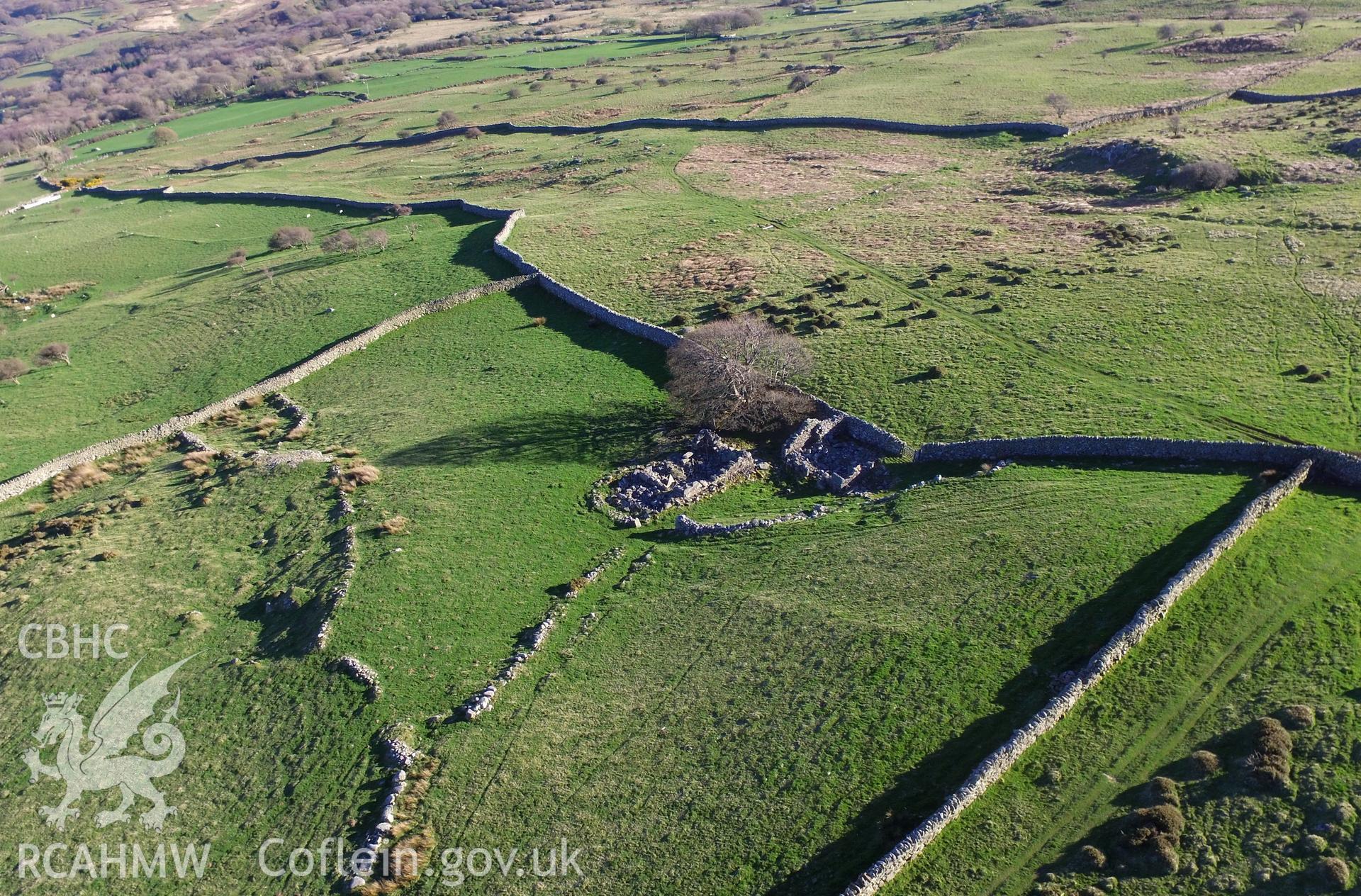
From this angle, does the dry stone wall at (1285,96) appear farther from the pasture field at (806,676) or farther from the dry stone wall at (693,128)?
the pasture field at (806,676)

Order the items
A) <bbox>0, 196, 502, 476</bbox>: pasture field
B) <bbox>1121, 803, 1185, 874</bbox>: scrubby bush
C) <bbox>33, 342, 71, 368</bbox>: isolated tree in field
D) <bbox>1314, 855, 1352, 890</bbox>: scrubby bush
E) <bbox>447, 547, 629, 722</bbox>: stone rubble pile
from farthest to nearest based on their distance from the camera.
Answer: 1. <bbox>33, 342, 71, 368</bbox>: isolated tree in field
2. <bbox>0, 196, 502, 476</bbox>: pasture field
3. <bbox>447, 547, 629, 722</bbox>: stone rubble pile
4. <bbox>1121, 803, 1185, 874</bbox>: scrubby bush
5. <bbox>1314, 855, 1352, 890</bbox>: scrubby bush

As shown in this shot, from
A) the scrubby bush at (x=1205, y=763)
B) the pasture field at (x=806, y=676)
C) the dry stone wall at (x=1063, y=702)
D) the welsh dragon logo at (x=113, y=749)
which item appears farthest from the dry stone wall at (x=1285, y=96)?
the welsh dragon logo at (x=113, y=749)

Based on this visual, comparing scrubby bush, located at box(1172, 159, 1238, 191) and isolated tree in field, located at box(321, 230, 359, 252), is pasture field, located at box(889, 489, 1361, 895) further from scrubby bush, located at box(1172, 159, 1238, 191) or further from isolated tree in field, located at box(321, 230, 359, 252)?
isolated tree in field, located at box(321, 230, 359, 252)

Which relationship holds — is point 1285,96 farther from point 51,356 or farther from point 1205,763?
point 51,356

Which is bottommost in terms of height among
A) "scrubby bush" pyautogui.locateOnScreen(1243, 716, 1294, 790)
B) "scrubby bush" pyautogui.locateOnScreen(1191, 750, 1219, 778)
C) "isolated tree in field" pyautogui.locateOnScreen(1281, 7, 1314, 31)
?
"scrubby bush" pyautogui.locateOnScreen(1191, 750, 1219, 778)

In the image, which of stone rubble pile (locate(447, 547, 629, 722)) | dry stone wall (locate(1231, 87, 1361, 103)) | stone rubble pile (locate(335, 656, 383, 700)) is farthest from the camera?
dry stone wall (locate(1231, 87, 1361, 103))

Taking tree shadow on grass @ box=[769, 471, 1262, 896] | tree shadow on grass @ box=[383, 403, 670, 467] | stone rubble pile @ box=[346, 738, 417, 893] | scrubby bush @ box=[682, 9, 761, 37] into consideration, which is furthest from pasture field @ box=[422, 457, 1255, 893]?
scrubby bush @ box=[682, 9, 761, 37]

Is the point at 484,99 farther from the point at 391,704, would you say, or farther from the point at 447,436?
the point at 391,704
